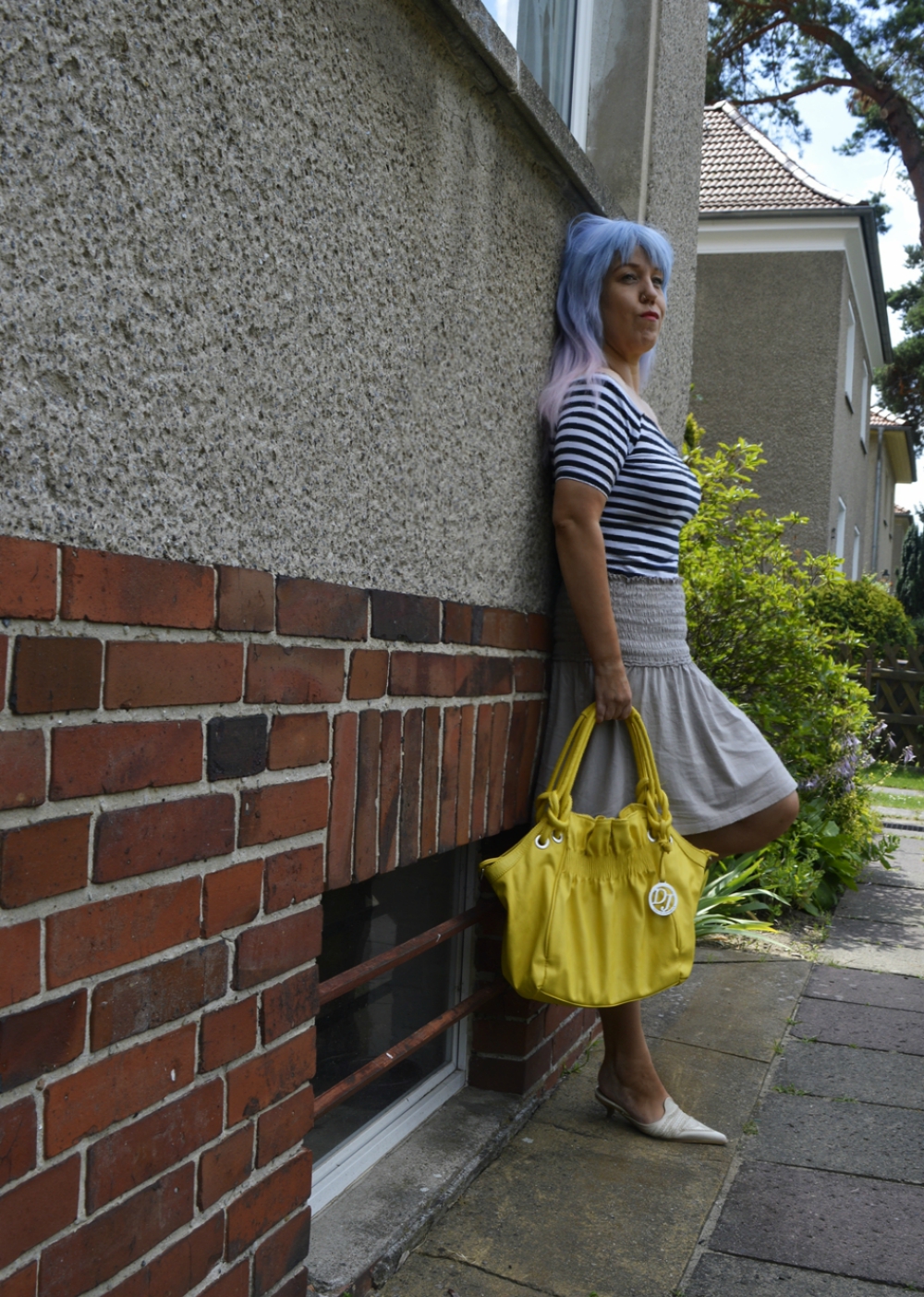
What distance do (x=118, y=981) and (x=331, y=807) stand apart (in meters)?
0.50

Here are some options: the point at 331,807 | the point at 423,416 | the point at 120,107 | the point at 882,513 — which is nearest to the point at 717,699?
the point at 423,416

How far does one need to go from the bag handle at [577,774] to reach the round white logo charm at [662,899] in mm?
89

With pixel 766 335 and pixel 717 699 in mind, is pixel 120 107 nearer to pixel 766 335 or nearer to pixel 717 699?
pixel 717 699

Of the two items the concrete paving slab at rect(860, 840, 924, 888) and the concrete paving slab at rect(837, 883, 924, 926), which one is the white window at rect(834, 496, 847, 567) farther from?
the concrete paving slab at rect(837, 883, 924, 926)

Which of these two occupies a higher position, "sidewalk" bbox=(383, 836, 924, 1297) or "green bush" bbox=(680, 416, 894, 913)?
"green bush" bbox=(680, 416, 894, 913)

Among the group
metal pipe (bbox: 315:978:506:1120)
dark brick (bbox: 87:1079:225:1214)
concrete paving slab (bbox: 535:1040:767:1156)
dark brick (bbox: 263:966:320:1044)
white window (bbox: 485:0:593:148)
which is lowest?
concrete paving slab (bbox: 535:1040:767:1156)

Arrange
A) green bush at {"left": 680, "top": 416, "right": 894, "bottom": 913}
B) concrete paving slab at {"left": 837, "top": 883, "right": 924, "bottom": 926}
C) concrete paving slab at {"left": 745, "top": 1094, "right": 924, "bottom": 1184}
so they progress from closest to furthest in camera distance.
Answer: concrete paving slab at {"left": 745, "top": 1094, "right": 924, "bottom": 1184}
green bush at {"left": 680, "top": 416, "right": 894, "bottom": 913}
concrete paving slab at {"left": 837, "top": 883, "right": 924, "bottom": 926}

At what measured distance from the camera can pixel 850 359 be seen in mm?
15938

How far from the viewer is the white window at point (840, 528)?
16078 millimetres

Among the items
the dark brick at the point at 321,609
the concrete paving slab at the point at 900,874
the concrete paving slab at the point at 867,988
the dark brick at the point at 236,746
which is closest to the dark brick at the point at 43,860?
the dark brick at the point at 236,746

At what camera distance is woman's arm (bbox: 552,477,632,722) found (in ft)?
8.28

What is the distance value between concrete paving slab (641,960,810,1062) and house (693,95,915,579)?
11329 millimetres

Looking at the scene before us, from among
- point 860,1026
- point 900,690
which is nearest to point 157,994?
point 860,1026

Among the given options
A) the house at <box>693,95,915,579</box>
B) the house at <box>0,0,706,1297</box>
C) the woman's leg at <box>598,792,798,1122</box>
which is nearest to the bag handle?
the house at <box>0,0,706,1297</box>
